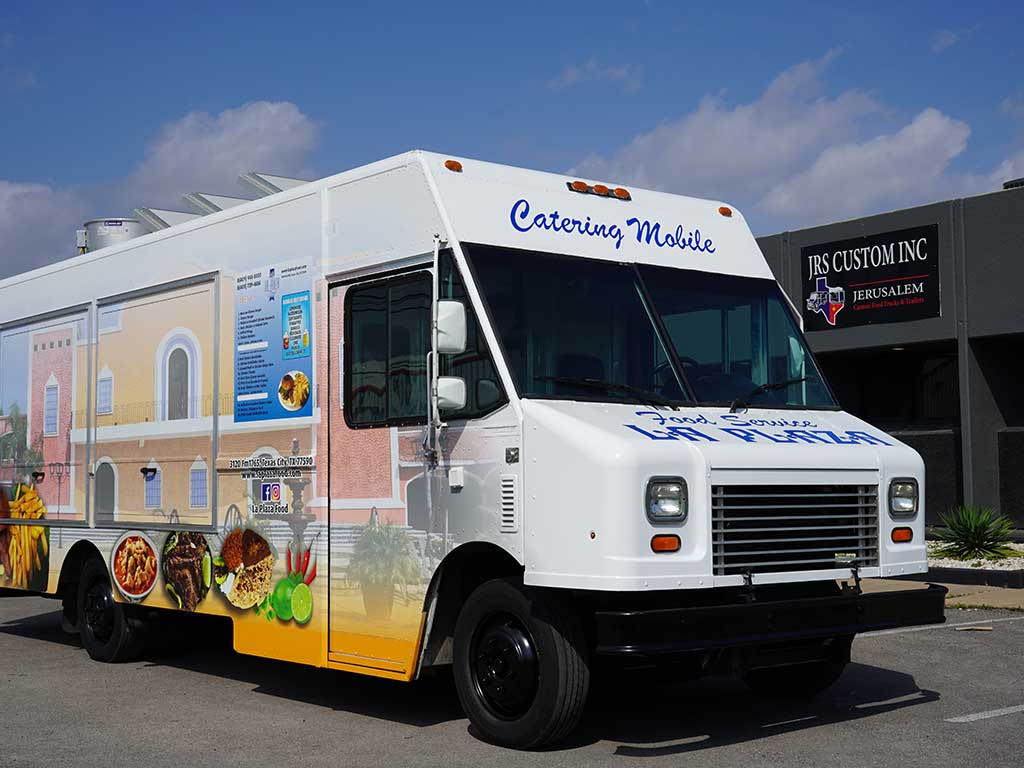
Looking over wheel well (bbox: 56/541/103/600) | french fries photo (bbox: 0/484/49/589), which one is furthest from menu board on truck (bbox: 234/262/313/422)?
french fries photo (bbox: 0/484/49/589)

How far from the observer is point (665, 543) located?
6.39m

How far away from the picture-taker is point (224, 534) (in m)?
8.86

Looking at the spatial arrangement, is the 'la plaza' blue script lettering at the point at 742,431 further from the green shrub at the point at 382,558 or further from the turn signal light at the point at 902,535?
the green shrub at the point at 382,558

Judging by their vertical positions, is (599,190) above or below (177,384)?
above

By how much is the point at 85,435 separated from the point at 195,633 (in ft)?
6.01

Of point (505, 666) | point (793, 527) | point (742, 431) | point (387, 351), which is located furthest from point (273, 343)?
point (793, 527)

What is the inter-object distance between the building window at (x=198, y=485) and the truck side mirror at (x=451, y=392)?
2.78 meters

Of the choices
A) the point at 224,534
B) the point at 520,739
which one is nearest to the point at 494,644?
the point at 520,739

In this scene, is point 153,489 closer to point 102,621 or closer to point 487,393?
point 102,621

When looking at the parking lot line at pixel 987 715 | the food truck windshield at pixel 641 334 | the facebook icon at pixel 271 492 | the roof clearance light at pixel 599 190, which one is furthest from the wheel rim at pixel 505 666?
the roof clearance light at pixel 599 190

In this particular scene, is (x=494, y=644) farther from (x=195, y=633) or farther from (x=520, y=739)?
(x=195, y=633)

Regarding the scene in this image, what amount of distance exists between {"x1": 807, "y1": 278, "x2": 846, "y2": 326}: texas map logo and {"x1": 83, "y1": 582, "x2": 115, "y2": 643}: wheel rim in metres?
14.2

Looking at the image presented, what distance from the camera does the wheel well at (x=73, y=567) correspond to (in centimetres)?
1055

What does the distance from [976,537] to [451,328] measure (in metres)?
11.6
